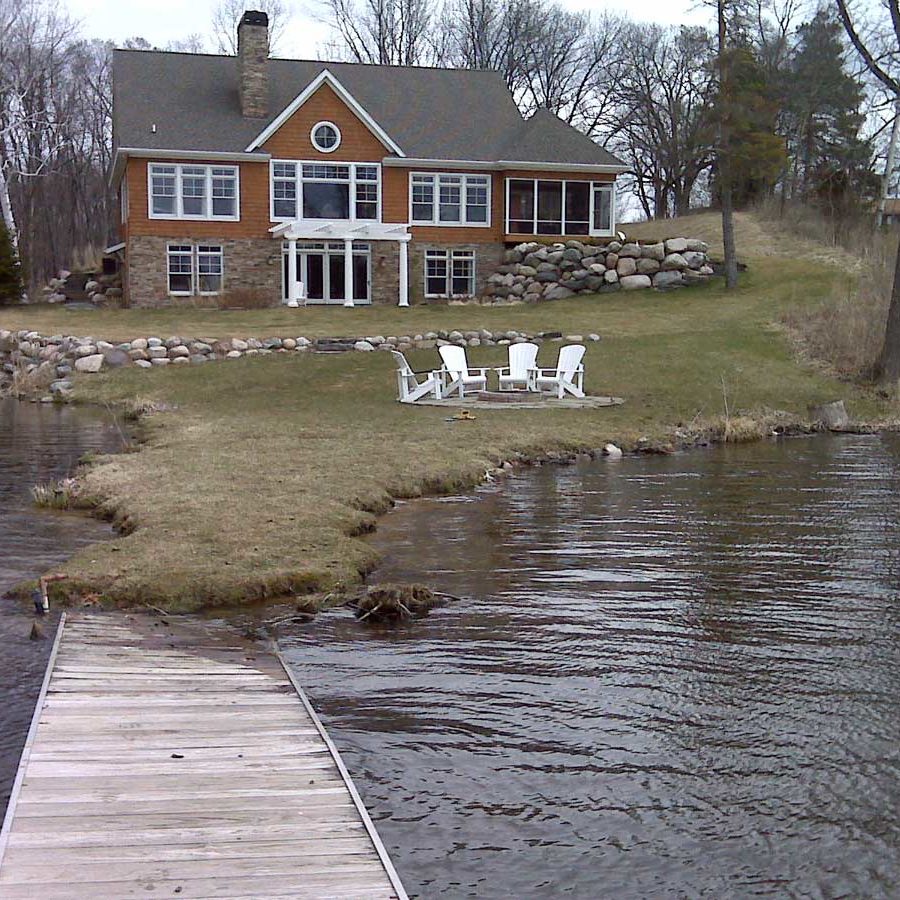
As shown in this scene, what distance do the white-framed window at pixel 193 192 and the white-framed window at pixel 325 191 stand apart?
3.81 feet

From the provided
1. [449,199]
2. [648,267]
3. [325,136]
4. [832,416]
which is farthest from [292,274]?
[832,416]

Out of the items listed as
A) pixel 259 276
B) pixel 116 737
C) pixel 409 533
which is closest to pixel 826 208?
pixel 259 276

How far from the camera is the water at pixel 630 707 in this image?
15.8 ft

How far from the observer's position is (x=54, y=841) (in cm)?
435

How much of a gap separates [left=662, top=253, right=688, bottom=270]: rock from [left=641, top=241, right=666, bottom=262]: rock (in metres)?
0.25

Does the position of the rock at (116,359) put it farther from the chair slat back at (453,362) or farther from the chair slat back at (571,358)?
the chair slat back at (571,358)

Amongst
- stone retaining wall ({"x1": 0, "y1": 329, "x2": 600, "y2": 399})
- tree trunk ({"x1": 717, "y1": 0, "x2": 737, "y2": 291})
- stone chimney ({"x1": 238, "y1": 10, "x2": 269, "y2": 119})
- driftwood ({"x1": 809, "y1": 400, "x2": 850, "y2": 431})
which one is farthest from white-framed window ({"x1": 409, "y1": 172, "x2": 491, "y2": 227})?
Answer: driftwood ({"x1": 809, "y1": 400, "x2": 850, "y2": 431})

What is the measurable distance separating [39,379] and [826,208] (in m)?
27.6

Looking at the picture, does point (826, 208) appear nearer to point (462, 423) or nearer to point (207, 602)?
point (462, 423)

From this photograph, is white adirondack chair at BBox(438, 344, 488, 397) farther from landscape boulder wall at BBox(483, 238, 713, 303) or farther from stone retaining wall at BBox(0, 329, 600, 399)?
landscape boulder wall at BBox(483, 238, 713, 303)

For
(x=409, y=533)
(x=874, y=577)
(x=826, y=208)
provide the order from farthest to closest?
(x=826, y=208) < (x=409, y=533) < (x=874, y=577)

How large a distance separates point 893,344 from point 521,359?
6514mm

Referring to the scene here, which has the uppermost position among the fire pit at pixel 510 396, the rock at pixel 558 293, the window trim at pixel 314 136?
the window trim at pixel 314 136

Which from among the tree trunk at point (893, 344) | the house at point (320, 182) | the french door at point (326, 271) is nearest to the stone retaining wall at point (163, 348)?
the tree trunk at point (893, 344)
